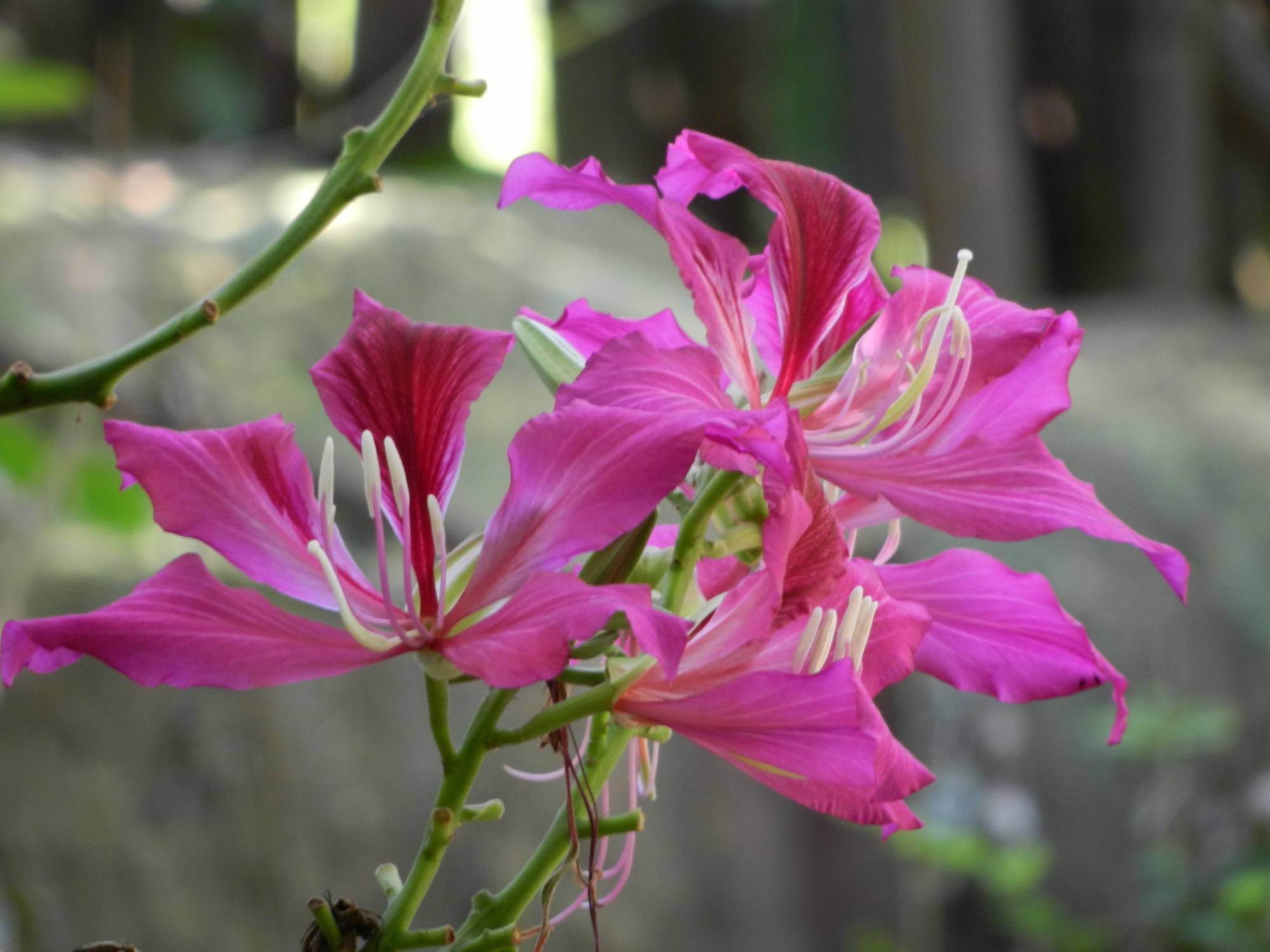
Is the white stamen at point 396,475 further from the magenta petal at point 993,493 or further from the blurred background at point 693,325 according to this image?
the blurred background at point 693,325

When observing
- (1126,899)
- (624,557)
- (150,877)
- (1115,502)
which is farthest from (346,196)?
(1115,502)

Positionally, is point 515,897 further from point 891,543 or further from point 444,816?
point 891,543

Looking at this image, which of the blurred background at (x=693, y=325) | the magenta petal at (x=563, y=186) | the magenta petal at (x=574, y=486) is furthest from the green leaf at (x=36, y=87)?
the magenta petal at (x=574, y=486)

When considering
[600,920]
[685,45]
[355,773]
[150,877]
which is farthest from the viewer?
[685,45]

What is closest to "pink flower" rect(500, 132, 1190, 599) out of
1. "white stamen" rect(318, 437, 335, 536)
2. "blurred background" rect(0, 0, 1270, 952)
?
"white stamen" rect(318, 437, 335, 536)

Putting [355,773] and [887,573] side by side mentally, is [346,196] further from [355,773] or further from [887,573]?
[355,773]


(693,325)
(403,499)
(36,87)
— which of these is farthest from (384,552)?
(693,325)
